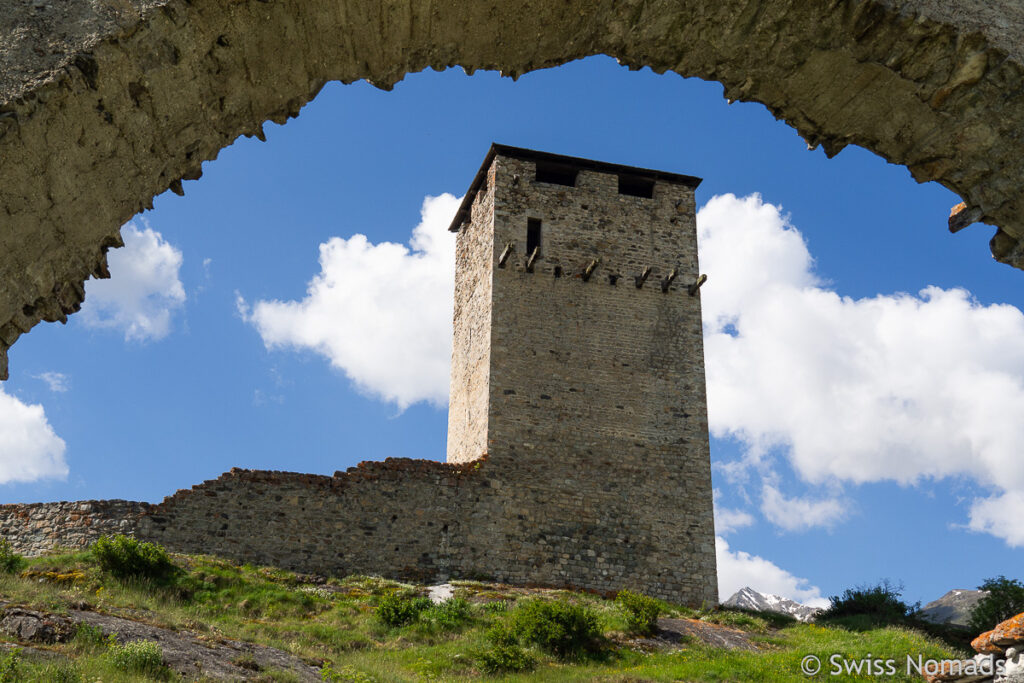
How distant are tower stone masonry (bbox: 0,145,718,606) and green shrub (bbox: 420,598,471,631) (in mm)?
2488

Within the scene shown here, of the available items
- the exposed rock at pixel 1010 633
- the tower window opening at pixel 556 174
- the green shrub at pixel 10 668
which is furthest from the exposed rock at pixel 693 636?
the tower window opening at pixel 556 174

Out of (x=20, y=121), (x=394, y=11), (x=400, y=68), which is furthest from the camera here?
(x=400, y=68)

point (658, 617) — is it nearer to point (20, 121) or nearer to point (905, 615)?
point (905, 615)

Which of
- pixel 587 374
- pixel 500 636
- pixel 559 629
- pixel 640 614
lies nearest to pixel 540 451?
pixel 587 374

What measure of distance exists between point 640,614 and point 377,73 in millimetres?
10594

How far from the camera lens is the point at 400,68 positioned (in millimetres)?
4578

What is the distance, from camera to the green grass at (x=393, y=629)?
10320 mm

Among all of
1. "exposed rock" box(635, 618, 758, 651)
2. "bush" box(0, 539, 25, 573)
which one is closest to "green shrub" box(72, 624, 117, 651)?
"bush" box(0, 539, 25, 573)

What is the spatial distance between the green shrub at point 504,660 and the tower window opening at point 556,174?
12000 millimetres

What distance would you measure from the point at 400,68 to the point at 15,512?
1340cm

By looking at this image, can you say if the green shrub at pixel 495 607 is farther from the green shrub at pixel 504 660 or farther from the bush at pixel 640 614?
the green shrub at pixel 504 660

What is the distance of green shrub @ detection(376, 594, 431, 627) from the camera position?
12383 mm

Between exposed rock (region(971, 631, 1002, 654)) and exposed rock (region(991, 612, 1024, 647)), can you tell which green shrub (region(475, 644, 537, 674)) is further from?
exposed rock (region(991, 612, 1024, 647))

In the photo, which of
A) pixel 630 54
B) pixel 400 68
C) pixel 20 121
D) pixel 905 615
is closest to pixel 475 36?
pixel 400 68
